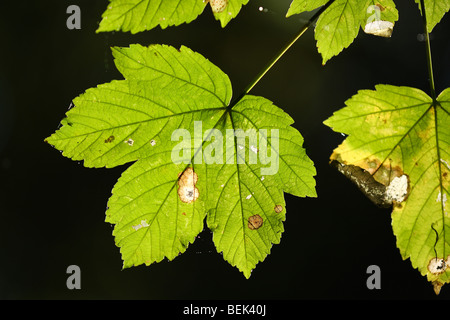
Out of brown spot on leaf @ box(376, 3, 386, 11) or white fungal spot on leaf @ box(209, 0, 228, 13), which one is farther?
brown spot on leaf @ box(376, 3, 386, 11)

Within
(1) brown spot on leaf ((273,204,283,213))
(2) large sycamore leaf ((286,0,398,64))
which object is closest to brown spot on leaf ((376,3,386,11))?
(2) large sycamore leaf ((286,0,398,64))

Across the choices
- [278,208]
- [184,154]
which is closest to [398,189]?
[278,208]

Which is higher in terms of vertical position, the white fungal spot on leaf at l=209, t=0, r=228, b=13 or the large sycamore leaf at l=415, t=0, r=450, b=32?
the large sycamore leaf at l=415, t=0, r=450, b=32

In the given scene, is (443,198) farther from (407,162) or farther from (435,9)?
(435,9)

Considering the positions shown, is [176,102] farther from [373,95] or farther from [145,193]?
Answer: [373,95]

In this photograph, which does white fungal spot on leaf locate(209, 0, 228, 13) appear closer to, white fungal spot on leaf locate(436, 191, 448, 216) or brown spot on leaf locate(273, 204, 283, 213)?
brown spot on leaf locate(273, 204, 283, 213)
